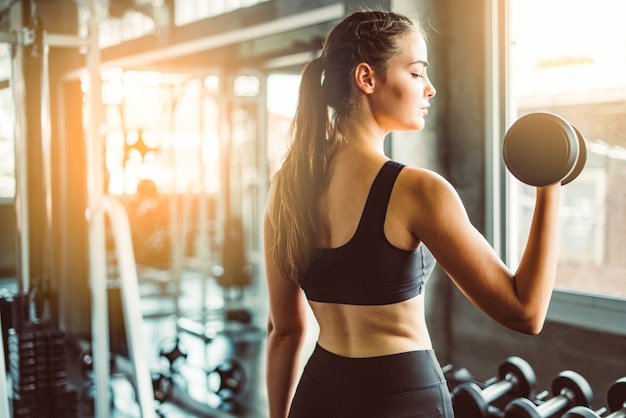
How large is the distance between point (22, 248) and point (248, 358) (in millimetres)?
1730

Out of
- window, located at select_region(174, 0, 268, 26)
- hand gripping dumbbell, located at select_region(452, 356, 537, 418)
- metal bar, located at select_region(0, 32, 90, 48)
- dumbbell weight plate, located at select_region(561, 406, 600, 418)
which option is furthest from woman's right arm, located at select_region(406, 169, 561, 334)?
window, located at select_region(174, 0, 268, 26)

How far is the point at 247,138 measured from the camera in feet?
15.9

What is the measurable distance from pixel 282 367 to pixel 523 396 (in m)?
1.02

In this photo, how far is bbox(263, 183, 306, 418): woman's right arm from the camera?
1.21 m

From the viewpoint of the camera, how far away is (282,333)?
1.24 meters

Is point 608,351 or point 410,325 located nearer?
point 410,325

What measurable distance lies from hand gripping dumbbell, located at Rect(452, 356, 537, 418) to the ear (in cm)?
114

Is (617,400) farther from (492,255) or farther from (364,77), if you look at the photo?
(364,77)

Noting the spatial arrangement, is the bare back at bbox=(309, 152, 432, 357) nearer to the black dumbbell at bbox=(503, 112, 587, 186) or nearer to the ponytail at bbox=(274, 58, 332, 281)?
the ponytail at bbox=(274, 58, 332, 281)

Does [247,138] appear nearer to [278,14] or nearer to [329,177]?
[278,14]

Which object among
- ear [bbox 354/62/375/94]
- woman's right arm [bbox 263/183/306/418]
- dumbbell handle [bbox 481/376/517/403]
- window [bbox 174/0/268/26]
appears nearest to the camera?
ear [bbox 354/62/375/94]

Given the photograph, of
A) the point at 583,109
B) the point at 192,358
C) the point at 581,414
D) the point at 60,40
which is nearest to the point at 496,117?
the point at 583,109

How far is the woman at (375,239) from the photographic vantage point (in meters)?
0.93

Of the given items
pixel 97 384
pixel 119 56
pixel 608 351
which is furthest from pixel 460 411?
pixel 119 56
